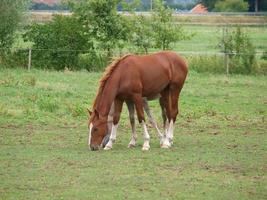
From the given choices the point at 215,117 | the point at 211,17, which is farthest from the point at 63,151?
the point at 211,17

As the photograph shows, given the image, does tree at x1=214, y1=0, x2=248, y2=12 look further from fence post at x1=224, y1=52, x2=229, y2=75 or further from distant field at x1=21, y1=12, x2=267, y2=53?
fence post at x1=224, y1=52, x2=229, y2=75

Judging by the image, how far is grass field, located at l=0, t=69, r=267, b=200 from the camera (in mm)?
9984

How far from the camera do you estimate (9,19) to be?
101ft

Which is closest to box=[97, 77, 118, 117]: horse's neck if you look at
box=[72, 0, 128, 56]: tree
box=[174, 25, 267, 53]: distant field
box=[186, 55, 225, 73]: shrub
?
box=[186, 55, 225, 73]: shrub

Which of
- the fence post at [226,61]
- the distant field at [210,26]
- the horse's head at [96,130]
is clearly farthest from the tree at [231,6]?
the horse's head at [96,130]

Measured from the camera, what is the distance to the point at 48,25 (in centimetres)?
3022

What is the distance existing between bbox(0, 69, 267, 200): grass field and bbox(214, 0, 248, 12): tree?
4995 centimetres

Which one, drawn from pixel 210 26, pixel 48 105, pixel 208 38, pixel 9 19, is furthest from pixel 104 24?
pixel 210 26

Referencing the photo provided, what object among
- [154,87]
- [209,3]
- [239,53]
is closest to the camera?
[154,87]

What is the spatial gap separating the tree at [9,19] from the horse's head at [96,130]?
17668 mm

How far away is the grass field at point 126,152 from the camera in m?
9.98

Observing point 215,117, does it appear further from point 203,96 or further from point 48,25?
point 48,25

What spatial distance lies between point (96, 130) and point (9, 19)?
18.4 metres

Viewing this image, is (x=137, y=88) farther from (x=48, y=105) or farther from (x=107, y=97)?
(x=48, y=105)
